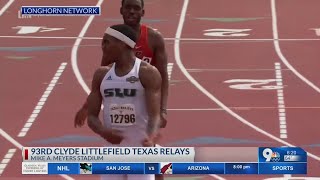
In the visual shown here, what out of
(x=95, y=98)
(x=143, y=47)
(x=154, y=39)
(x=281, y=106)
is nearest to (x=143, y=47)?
(x=143, y=47)

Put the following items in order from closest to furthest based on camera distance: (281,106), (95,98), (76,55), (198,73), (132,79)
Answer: (132,79)
(95,98)
(281,106)
(198,73)
(76,55)

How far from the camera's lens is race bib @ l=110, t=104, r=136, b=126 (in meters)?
9.75

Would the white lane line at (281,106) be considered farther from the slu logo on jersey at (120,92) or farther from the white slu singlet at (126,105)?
the slu logo on jersey at (120,92)

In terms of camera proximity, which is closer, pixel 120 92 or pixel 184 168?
pixel 120 92

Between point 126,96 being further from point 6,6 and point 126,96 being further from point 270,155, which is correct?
point 6,6

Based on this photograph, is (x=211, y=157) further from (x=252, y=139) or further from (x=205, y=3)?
(x=205, y=3)

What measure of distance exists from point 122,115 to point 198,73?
10.4 m

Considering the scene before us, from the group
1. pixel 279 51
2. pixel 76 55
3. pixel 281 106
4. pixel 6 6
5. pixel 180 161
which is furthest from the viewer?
pixel 6 6

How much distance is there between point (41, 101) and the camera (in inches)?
723

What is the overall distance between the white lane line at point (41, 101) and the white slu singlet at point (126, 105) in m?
6.80

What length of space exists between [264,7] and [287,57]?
461 centimetres

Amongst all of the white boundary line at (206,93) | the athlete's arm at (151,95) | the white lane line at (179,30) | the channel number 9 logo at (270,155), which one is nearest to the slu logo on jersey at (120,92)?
the athlete's arm at (151,95)

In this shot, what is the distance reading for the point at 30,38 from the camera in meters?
23.0

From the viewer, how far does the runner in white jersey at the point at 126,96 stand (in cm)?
971
